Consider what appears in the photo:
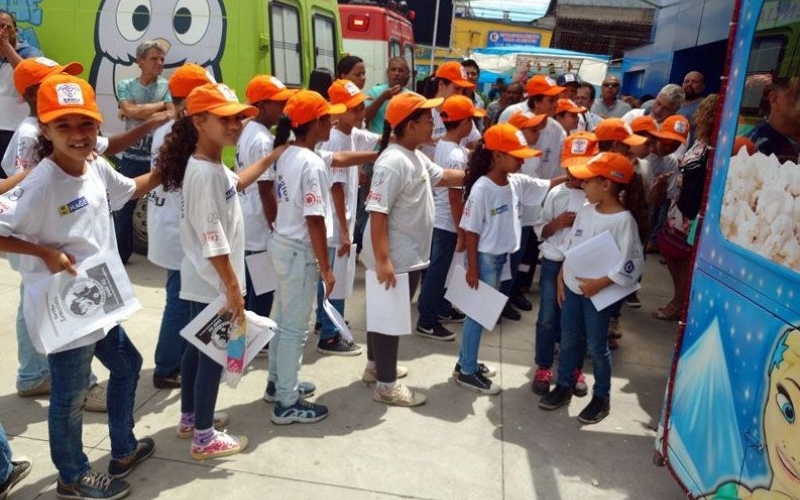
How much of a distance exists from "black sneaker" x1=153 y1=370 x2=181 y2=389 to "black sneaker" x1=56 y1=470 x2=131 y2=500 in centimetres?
91

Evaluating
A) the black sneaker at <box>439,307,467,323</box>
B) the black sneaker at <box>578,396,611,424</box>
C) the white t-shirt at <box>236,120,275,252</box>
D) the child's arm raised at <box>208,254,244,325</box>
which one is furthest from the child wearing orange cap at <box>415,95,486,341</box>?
the child's arm raised at <box>208,254,244,325</box>

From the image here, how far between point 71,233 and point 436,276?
2.57m

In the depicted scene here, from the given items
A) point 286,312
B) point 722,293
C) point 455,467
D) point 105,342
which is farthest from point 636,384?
point 105,342

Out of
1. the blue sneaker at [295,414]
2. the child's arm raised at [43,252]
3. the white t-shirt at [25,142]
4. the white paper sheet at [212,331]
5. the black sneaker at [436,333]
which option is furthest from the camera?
the black sneaker at [436,333]

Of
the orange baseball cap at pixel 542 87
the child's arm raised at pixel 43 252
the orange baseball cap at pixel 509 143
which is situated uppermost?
the orange baseball cap at pixel 542 87

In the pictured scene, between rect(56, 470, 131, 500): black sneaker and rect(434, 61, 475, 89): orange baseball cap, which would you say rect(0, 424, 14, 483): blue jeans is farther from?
rect(434, 61, 475, 89): orange baseball cap

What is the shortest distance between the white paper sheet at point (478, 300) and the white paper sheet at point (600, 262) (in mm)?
485

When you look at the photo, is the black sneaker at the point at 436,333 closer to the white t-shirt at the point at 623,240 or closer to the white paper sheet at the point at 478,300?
the white paper sheet at the point at 478,300

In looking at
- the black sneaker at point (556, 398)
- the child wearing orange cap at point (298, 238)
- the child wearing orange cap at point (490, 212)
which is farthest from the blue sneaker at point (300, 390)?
the black sneaker at point (556, 398)

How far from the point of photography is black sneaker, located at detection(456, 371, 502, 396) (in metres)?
3.58

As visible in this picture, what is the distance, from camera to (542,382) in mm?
3604

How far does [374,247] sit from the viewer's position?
A: 3053mm

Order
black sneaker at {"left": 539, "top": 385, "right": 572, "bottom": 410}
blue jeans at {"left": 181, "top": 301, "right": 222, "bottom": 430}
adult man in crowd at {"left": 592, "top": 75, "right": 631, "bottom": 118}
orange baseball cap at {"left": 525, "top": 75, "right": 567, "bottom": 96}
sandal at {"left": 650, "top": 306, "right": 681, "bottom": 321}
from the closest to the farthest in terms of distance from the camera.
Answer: blue jeans at {"left": 181, "top": 301, "right": 222, "bottom": 430} → black sneaker at {"left": 539, "top": 385, "right": 572, "bottom": 410} → orange baseball cap at {"left": 525, "top": 75, "right": 567, "bottom": 96} → sandal at {"left": 650, "top": 306, "right": 681, "bottom": 321} → adult man in crowd at {"left": 592, "top": 75, "right": 631, "bottom": 118}

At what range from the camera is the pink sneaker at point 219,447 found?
2750 millimetres
